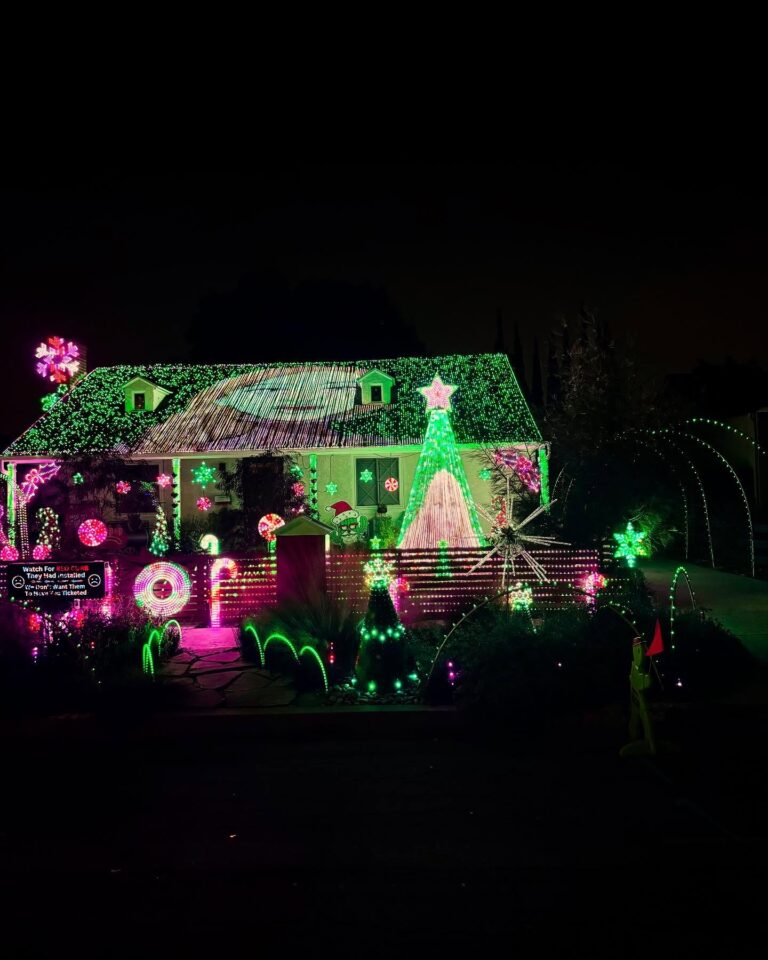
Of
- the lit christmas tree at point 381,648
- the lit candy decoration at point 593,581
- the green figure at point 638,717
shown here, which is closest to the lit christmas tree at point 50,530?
the lit christmas tree at point 381,648

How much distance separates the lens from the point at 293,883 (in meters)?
3.92

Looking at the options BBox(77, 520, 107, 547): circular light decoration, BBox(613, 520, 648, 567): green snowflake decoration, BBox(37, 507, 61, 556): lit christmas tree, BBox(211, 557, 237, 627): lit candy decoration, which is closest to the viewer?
BBox(211, 557, 237, 627): lit candy decoration

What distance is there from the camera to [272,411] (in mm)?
22812

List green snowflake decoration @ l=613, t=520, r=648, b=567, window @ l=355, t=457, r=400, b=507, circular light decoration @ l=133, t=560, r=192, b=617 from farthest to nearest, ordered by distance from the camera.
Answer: window @ l=355, t=457, r=400, b=507 < green snowflake decoration @ l=613, t=520, r=648, b=567 < circular light decoration @ l=133, t=560, r=192, b=617

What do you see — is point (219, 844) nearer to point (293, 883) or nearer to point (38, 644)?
point (293, 883)

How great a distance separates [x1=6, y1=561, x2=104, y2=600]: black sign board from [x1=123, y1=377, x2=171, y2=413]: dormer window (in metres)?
15.5

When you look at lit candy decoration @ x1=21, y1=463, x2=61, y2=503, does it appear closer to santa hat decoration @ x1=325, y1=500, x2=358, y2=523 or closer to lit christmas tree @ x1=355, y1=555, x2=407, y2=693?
santa hat decoration @ x1=325, y1=500, x2=358, y2=523

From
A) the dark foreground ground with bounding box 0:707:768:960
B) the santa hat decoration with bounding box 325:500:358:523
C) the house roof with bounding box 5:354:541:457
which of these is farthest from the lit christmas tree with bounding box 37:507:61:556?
the dark foreground ground with bounding box 0:707:768:960

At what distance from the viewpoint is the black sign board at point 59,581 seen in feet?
28.7

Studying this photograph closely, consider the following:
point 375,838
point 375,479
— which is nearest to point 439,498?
point 375,479

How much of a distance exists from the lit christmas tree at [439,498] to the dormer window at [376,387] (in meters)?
9.19

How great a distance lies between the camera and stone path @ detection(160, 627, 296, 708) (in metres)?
7.16

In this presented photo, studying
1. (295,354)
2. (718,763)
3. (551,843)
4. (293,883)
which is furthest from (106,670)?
(295,354)

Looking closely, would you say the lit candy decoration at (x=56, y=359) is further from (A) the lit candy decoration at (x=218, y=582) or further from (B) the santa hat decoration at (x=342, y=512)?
(A) the lit candy decoration at (x=218, y=582)
